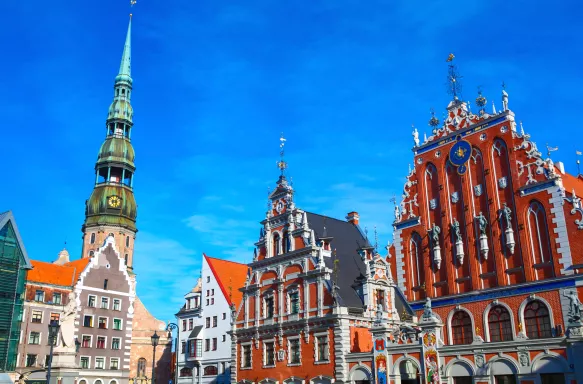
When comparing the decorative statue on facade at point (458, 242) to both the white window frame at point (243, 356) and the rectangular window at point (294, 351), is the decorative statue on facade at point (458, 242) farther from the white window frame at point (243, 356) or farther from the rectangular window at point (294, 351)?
the white window frame at point (243, 356)

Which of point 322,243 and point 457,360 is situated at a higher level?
point 322,243

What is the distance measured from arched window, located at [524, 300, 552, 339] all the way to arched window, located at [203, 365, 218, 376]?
31.1 meters

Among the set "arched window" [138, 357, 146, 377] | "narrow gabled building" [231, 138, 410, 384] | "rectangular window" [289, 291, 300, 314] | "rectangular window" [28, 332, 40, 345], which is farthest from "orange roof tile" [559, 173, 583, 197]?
"arched window" [138, 357, 146, 377]

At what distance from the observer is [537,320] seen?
1260 inches

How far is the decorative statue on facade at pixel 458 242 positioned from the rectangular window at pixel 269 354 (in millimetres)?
14622

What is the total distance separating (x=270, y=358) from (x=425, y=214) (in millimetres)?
15126

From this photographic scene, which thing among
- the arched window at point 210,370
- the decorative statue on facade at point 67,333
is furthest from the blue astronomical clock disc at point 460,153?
the arched window at point 210,370

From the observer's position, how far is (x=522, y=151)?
3506 centimetres

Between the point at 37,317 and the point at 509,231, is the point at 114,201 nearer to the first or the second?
the point at 37,317

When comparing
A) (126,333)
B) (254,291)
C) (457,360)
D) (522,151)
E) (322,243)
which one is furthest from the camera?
(126,333)

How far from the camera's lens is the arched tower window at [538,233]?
32.7 metres

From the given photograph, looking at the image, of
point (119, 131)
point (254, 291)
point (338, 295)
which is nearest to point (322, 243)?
point (338, 295)

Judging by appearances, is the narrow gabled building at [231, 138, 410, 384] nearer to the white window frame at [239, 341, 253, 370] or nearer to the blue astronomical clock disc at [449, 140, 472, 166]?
the white window frame at [239, 341, 253, 370]

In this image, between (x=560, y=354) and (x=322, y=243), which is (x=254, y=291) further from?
(x=560, y=354)
